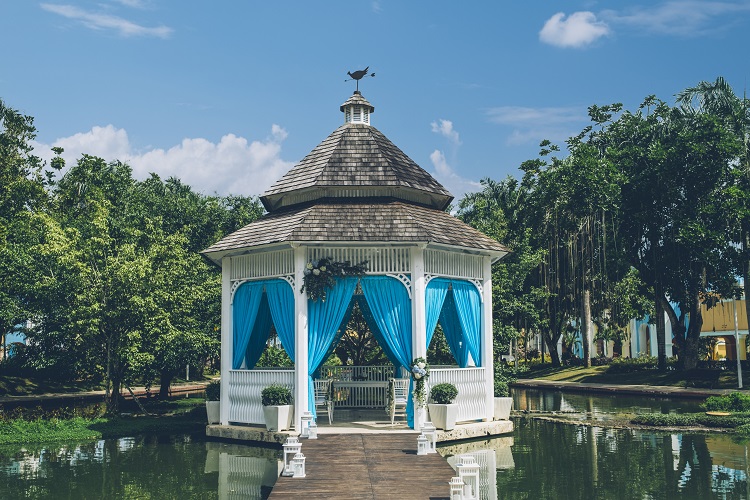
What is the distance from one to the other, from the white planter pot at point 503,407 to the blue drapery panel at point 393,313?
10.8ft

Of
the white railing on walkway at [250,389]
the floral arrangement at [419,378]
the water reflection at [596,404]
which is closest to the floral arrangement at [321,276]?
the white railing on walkway at [250,389]

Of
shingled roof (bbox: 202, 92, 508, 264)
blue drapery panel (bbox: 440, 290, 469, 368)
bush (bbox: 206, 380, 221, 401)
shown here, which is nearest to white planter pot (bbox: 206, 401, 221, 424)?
bush (bbox: 206, 380, 221, 401)

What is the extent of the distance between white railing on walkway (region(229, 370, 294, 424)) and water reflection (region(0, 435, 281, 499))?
0.96m

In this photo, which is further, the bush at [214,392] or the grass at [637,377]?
the grass at [637,377]

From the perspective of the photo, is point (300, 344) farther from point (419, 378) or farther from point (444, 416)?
point (444, 416)

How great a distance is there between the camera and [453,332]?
2209 cm

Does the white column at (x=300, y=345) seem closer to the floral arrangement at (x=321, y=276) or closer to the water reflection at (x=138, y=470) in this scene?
the floral arrangement at (x=321, y=276)

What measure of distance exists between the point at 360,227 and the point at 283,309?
2935mm

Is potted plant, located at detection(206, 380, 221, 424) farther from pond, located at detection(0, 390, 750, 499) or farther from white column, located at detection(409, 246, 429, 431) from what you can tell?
white column, located at detection(409, 246, 429, 431)

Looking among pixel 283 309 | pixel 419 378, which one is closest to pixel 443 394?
pixel 419 378

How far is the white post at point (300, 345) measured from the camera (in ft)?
61.2

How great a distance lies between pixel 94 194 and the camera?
42.1 metres

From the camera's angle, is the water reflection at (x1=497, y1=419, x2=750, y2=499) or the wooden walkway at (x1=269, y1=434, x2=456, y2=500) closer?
the wooden walkway at (x1=269, y1=434, x2=456, y2=500)

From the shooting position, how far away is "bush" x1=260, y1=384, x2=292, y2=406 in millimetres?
18688
